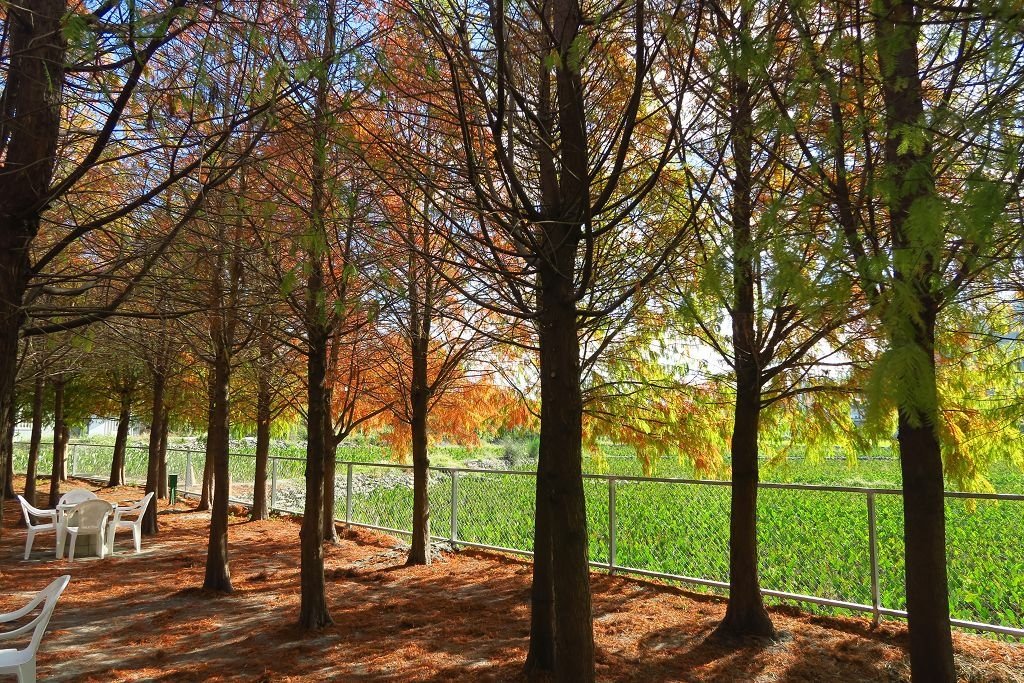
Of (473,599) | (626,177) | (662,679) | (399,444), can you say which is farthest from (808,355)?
(399,444)

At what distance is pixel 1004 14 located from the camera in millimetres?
2299

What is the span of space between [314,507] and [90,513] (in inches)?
222

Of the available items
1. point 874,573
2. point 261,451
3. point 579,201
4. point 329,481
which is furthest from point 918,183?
point 261,451

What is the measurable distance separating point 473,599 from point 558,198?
4.85m

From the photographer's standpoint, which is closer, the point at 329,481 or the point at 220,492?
the point at 220,492

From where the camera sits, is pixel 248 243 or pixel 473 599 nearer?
pixel 248 243

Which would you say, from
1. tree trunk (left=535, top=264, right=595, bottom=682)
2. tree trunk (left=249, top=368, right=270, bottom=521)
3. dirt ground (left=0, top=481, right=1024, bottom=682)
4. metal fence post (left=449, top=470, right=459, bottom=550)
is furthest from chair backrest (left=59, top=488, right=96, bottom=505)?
tree trunk (left=535, top=264, right=595, bottom=682)

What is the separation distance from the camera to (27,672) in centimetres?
409

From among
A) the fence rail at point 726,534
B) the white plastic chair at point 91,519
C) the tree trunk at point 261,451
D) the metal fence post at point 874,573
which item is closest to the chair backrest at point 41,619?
the fence rail at point 726,534

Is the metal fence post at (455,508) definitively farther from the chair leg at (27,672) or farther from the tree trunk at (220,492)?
the chair leg at (27,672)

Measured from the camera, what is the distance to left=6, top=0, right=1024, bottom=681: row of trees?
9.86ft

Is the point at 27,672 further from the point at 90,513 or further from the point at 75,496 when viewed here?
the point at 75,496

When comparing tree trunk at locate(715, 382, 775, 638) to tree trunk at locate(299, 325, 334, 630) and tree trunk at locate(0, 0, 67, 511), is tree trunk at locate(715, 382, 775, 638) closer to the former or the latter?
tree trunk at locate(299, 325, 334, 630)

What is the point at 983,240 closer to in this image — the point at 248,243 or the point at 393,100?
the point at 393,100
